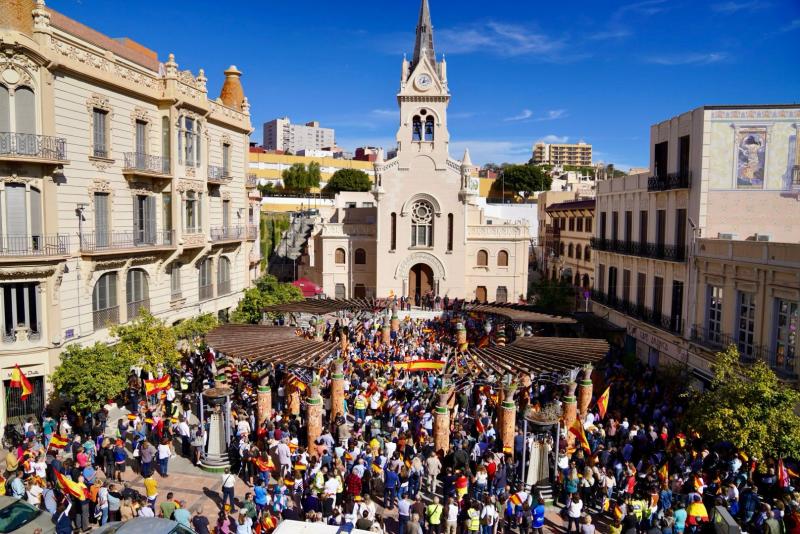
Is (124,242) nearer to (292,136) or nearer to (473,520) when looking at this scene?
(473,520)

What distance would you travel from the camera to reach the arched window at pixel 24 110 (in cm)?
2138

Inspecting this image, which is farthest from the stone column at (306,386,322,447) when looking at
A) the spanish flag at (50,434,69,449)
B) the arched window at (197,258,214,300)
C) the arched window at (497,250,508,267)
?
the arched window at (497,250,508,267)

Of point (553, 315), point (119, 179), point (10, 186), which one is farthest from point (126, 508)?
point (553, 315)

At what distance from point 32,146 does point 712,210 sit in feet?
84.8

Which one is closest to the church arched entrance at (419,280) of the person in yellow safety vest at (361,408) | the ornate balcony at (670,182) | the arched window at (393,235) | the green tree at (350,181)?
the arched window at (393,235)

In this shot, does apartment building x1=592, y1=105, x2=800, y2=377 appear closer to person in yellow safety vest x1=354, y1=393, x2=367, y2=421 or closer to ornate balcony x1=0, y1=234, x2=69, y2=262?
person in yellow safety vest x1=354, y1=393, x2=367, y2=421

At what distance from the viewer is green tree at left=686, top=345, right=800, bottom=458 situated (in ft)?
51.2

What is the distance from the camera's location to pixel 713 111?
24.7m

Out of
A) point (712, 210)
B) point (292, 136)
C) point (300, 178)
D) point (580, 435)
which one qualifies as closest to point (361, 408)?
point (580, 435)

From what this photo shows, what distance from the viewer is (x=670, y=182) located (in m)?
27.0

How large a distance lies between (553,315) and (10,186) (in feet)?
80.6

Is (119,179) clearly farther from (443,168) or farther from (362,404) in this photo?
(443,168)

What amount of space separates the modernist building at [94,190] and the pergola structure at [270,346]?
5.09 metres

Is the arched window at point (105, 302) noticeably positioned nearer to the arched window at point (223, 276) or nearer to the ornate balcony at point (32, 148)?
the ornate balcony at point (32, 148)
